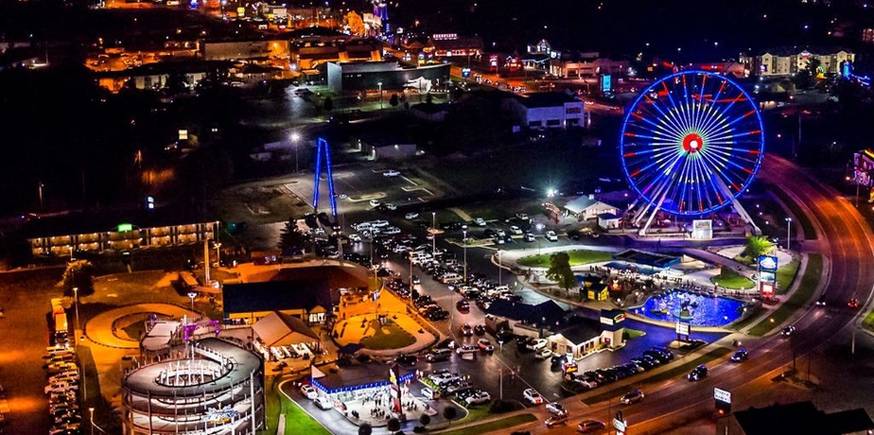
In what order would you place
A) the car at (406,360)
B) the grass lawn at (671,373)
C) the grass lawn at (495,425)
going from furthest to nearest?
1. the car at (406,360)
2. the grass lawn at (671,373)
3. the grass lawn at (495,425)

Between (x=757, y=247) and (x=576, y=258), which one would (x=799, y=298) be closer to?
(x=757, y=247)

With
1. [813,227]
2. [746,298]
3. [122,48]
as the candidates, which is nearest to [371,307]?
[746,298]

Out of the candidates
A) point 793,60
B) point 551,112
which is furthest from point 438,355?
point 793,60

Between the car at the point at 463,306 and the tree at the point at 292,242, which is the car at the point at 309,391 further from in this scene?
the tree at the point at 292,242

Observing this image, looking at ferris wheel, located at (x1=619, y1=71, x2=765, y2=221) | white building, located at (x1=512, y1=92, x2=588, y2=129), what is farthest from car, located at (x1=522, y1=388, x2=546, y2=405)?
white building, located at (x1=512, y1=92, x2=588, y2=129)

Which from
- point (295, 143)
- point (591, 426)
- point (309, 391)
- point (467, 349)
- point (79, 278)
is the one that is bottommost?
point (591, 426)

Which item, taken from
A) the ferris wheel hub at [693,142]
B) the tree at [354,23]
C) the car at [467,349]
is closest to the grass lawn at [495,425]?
the car at [467,349]
